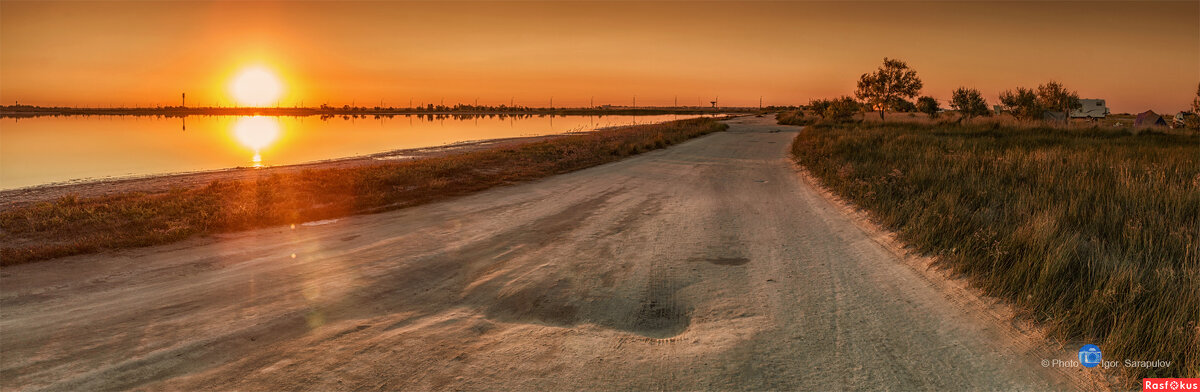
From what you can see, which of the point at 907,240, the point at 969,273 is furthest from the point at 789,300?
the point at 907,240

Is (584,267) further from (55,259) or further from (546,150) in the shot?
(546,150)

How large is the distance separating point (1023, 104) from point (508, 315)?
58251 mm

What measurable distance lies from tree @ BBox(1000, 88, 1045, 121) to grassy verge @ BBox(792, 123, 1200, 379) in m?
40.3

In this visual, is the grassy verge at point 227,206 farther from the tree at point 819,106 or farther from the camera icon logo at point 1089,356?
the tree at point 819,106

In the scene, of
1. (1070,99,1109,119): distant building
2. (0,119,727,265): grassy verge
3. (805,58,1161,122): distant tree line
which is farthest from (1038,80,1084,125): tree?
(0,119,727,265): grassy verge

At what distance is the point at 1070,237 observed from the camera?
616 cm

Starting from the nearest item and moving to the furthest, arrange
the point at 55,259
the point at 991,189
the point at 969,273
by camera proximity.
Answer: 1. the point at 969,273
2. the point at 55,259
3. the point at 991,189

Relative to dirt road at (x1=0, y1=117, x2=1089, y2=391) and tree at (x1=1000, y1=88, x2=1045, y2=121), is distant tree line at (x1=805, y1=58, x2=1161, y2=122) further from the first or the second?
dirt road at (x1=0, y1=117, x2=1089, y2=391)

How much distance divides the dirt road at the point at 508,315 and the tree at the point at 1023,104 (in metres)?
51.0

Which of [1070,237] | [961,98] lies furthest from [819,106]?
[1070,237]

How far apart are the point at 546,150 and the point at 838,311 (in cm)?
1876

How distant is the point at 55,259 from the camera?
275 inches

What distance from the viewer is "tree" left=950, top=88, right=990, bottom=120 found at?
2201 inches

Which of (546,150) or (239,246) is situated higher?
(546,150)
